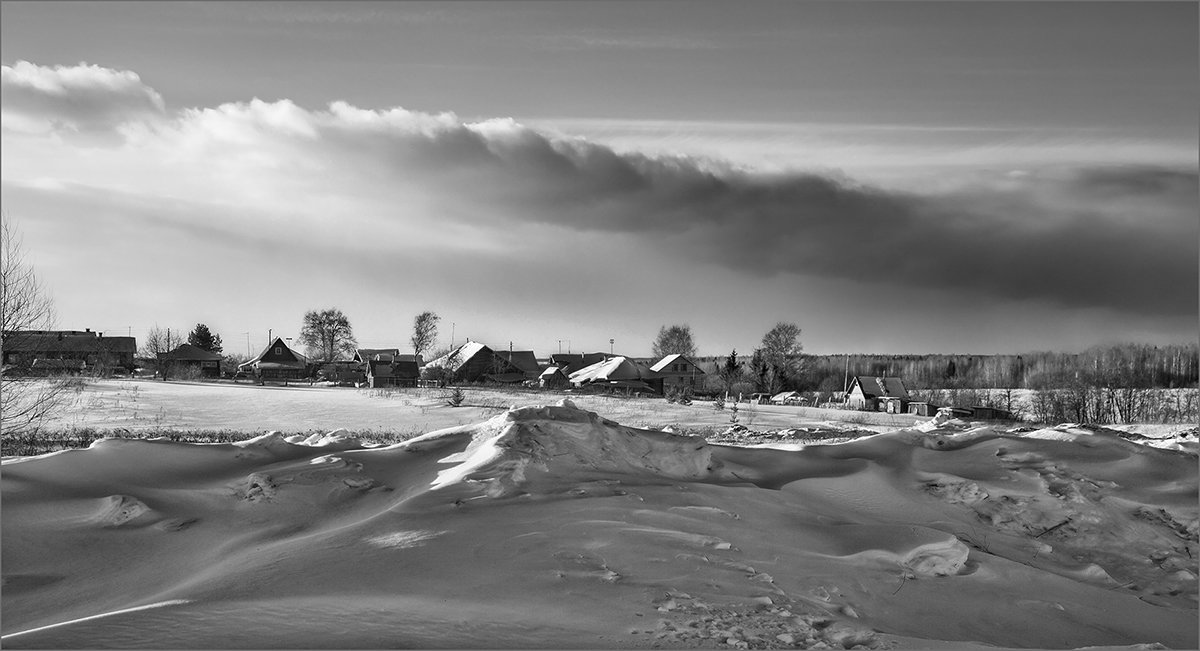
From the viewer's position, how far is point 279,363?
78.1m

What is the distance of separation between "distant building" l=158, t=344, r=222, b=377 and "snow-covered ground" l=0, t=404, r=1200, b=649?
7046cm

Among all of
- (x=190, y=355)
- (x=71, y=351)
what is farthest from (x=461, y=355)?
(x=71, y=351)

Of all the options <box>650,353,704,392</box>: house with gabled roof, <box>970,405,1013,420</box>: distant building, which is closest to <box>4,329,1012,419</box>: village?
<box>650,353,704,392</box>: house with gabled roof

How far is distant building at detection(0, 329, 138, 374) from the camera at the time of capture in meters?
19.4

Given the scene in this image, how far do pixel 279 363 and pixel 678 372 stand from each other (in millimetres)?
38852

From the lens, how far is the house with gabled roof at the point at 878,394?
A: 53.7 meters

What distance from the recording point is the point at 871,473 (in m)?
9.64

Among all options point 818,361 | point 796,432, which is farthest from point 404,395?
point 818,361

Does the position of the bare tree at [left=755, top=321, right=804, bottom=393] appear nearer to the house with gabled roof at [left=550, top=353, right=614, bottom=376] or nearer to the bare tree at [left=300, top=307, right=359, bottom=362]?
the house with gabled roof at [left=550, top=353, right=614, bottom=376]

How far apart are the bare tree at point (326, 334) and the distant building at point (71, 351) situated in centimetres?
1840

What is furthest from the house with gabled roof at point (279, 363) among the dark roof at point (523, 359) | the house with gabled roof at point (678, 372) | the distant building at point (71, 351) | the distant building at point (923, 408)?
the distant building at point (923, 408)

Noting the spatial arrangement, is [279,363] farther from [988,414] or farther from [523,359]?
[988,414]

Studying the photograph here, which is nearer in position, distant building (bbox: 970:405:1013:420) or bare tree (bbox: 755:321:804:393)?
distant building (bbox: 970:405:1013:420)

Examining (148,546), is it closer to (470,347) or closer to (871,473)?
(871,473)
